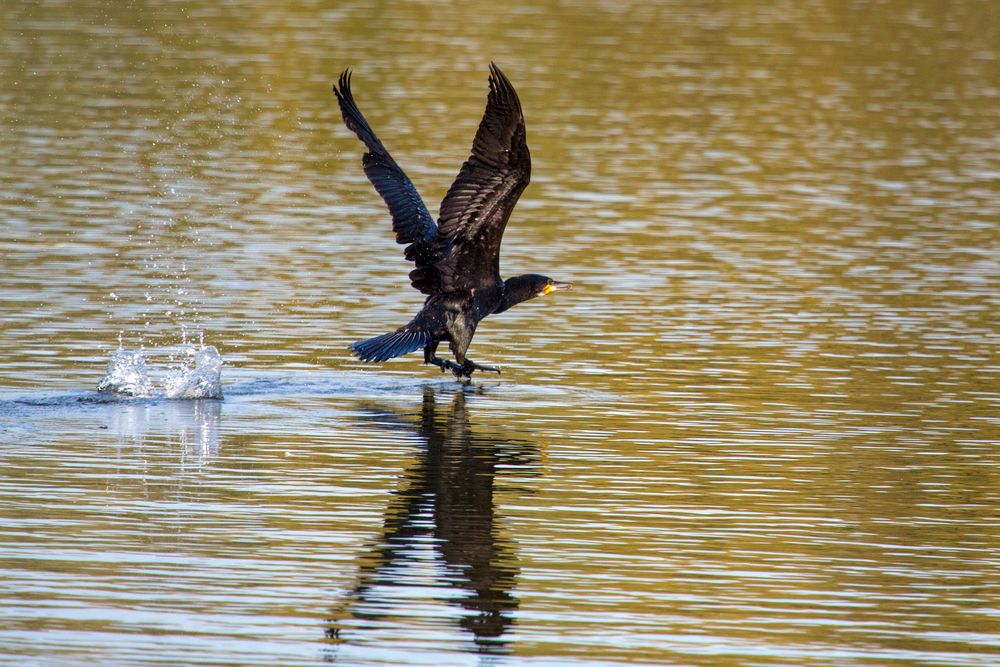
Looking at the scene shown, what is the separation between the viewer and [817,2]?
46250mm

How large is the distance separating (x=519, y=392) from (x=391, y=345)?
1.01 m

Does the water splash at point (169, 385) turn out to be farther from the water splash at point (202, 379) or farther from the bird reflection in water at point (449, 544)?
the bird reflection in water at point (449, 544)

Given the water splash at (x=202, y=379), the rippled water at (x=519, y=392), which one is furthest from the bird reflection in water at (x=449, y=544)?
the water splash at (x=202, y=379)

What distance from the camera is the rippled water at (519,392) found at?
768 cm

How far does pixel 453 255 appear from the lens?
12.2 meters

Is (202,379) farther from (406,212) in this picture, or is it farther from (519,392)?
(519,392)

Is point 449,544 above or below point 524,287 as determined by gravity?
below

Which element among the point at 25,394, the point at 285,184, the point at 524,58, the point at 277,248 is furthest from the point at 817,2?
the point at 25,394

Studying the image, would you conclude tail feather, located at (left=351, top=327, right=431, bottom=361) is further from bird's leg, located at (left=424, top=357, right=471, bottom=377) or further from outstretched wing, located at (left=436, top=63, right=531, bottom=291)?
outstretched wing, located at (left=436, top=63, right=531, bottom=291)

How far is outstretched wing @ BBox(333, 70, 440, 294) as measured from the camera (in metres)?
12.3

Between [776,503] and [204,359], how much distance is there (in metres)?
3.84

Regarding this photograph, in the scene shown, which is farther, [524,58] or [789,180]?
[524,58]

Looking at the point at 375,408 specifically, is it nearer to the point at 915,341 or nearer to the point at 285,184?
the point at 915,341

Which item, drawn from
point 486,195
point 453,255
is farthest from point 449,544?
point 453,255
